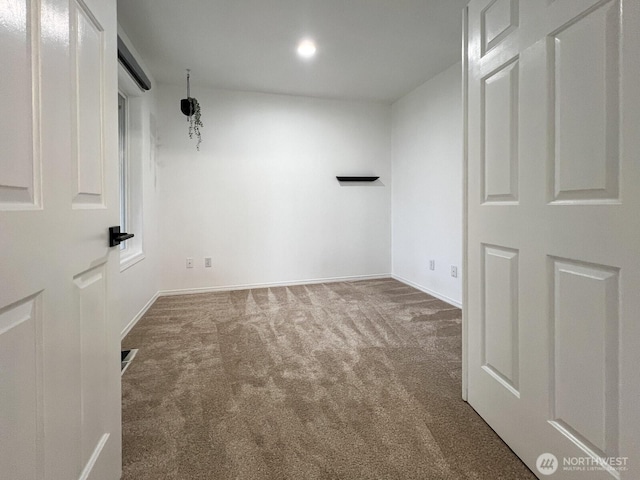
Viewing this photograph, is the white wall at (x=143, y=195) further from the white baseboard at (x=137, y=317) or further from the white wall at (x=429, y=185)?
the white wall at (x=429, y=185)

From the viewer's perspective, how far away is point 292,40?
275 cm

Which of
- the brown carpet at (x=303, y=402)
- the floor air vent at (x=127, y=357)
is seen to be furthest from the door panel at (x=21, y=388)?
the floor air vent at (x=127, y=357)

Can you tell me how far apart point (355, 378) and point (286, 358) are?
0.51 metres

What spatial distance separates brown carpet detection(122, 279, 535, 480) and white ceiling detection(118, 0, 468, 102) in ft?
8.06

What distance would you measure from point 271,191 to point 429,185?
1952 mm

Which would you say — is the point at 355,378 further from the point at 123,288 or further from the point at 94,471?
the point at 123,288

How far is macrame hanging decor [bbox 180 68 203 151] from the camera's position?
3.38 metres

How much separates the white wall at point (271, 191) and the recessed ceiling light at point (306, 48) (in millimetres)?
1098

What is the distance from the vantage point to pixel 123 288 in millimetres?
2619

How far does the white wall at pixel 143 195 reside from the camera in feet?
9.21

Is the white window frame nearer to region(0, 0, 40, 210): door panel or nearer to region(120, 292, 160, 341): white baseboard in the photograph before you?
region(120, 292, 160, 341): white baseboard

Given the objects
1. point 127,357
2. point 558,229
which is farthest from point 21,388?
point 127,357

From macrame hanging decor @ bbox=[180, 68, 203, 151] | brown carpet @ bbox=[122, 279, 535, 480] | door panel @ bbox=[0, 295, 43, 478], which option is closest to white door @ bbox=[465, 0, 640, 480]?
brown carpet @ bbox=[122, 279, 535, 480]

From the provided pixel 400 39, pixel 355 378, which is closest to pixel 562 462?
pixel 355 378
